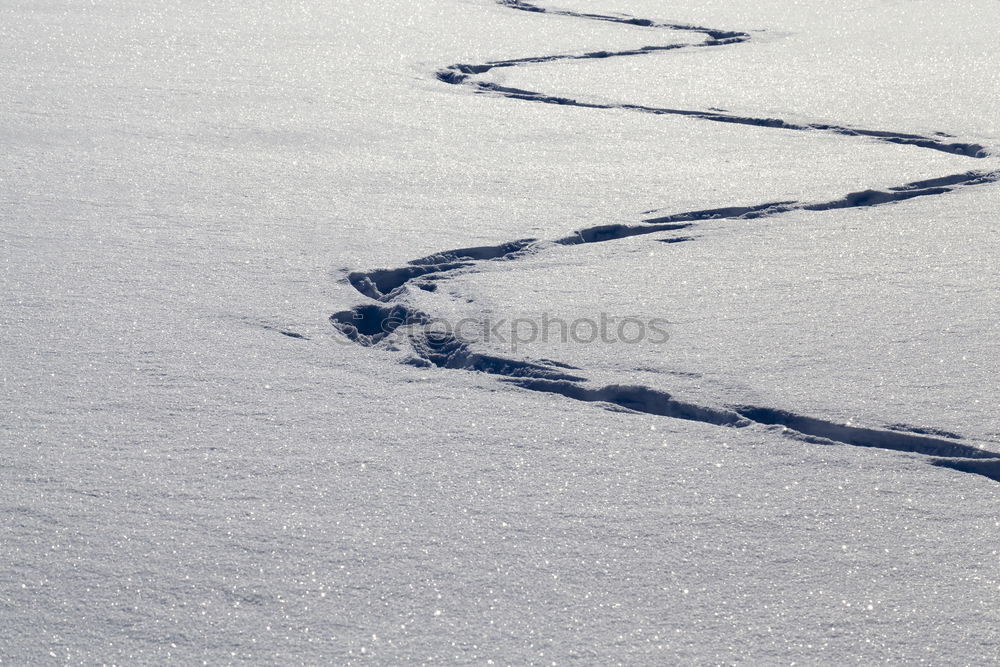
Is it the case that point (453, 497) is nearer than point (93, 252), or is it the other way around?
point (453, 497)

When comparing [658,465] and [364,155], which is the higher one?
[364,155]

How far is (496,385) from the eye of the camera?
2.05 metres

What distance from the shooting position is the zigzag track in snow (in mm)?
1859

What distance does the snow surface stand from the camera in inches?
56.0

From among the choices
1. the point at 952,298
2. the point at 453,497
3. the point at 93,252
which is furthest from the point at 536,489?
the point at 93,252

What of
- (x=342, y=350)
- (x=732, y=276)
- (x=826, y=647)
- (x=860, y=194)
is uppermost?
(x=860, y=194)

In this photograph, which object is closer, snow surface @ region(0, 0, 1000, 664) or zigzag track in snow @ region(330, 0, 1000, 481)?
snow surface @ region(0, 0, 1000, 664)

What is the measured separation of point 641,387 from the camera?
2.02 m

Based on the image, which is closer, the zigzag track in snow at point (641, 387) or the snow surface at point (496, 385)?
the snow surface at point (496, 385)

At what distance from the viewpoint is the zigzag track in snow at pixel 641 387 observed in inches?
73.2

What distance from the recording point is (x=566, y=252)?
2717mm

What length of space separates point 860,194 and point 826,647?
6.79 ft

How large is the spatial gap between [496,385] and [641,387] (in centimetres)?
26

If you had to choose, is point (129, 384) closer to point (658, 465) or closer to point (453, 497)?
point (453, 497)
